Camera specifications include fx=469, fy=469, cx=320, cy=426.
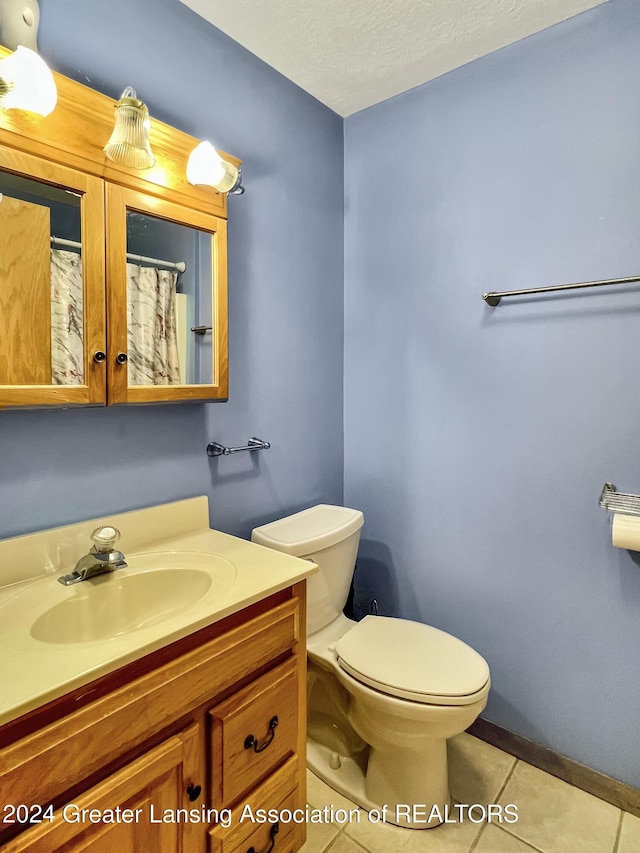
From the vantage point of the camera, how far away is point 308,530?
62.6 inches

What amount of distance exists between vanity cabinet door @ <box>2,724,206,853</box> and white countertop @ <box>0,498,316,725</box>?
0.21 metres

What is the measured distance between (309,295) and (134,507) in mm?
1038

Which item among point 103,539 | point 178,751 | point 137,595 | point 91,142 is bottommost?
point 178,751

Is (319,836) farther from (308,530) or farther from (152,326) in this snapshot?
(152,326)

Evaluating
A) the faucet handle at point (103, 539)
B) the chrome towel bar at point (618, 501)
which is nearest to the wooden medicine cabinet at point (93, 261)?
the faucet handle at point (103, 539)

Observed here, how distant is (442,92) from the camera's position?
5.62 feet

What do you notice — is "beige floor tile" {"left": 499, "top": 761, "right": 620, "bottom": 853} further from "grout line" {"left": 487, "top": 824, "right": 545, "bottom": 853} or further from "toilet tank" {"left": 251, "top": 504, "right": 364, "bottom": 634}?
"toilet tank" {"left": 251, "top": 504, "right": 364, "bottom": 634}

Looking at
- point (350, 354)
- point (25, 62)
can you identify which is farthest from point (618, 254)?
point (25, 62)

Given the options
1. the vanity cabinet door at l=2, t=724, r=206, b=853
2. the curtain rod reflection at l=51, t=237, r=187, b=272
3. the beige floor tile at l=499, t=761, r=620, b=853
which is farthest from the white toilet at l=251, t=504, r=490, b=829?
the curtain rod reflection at l=51, t=237, r=187, b=272

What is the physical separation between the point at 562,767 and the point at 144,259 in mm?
2039

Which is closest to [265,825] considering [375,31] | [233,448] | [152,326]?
[233,448]

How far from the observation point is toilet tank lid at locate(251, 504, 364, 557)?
1485mm

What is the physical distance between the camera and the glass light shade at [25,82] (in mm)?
923

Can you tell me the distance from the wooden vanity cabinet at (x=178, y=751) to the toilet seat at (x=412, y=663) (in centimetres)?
25
